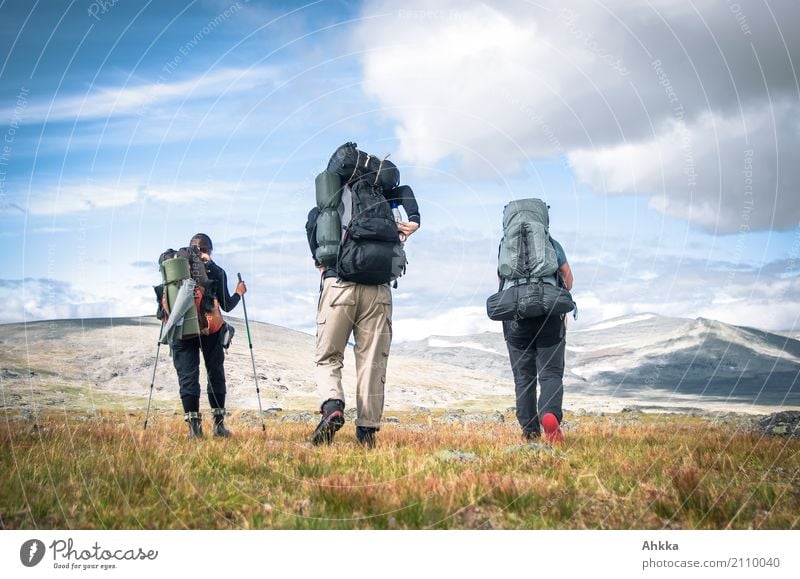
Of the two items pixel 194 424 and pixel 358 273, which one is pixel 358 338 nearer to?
pixel 358 273

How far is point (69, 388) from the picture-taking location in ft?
87.3

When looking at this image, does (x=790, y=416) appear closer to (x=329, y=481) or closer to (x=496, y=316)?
(x=496, y=316)

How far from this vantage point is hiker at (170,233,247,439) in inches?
395

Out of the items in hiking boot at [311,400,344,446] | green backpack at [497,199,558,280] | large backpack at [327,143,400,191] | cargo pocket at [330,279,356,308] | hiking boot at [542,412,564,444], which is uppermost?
large backpack at [327,143,400,191]

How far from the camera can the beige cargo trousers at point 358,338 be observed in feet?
27.6

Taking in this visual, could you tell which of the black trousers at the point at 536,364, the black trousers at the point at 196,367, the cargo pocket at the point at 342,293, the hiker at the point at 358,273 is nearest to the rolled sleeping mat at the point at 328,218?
the hiker at the point at 358,273

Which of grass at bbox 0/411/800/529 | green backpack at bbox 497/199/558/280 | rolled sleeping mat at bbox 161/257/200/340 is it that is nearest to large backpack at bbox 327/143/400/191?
green backpack at bbox 497/199/558/280

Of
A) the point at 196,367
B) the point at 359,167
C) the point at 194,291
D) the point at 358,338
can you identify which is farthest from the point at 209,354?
the point at 359,167

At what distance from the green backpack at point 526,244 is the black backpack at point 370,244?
1451 mm

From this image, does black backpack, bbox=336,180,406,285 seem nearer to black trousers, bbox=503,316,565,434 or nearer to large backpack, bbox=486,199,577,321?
large backpack, bbox=486,199,577,321

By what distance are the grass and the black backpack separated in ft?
6.94

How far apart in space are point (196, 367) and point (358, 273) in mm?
3666

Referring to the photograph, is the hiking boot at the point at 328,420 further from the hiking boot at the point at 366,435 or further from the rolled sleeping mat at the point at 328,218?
the rolled sleeping mat at the point at 328,218

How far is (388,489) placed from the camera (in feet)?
17.2
